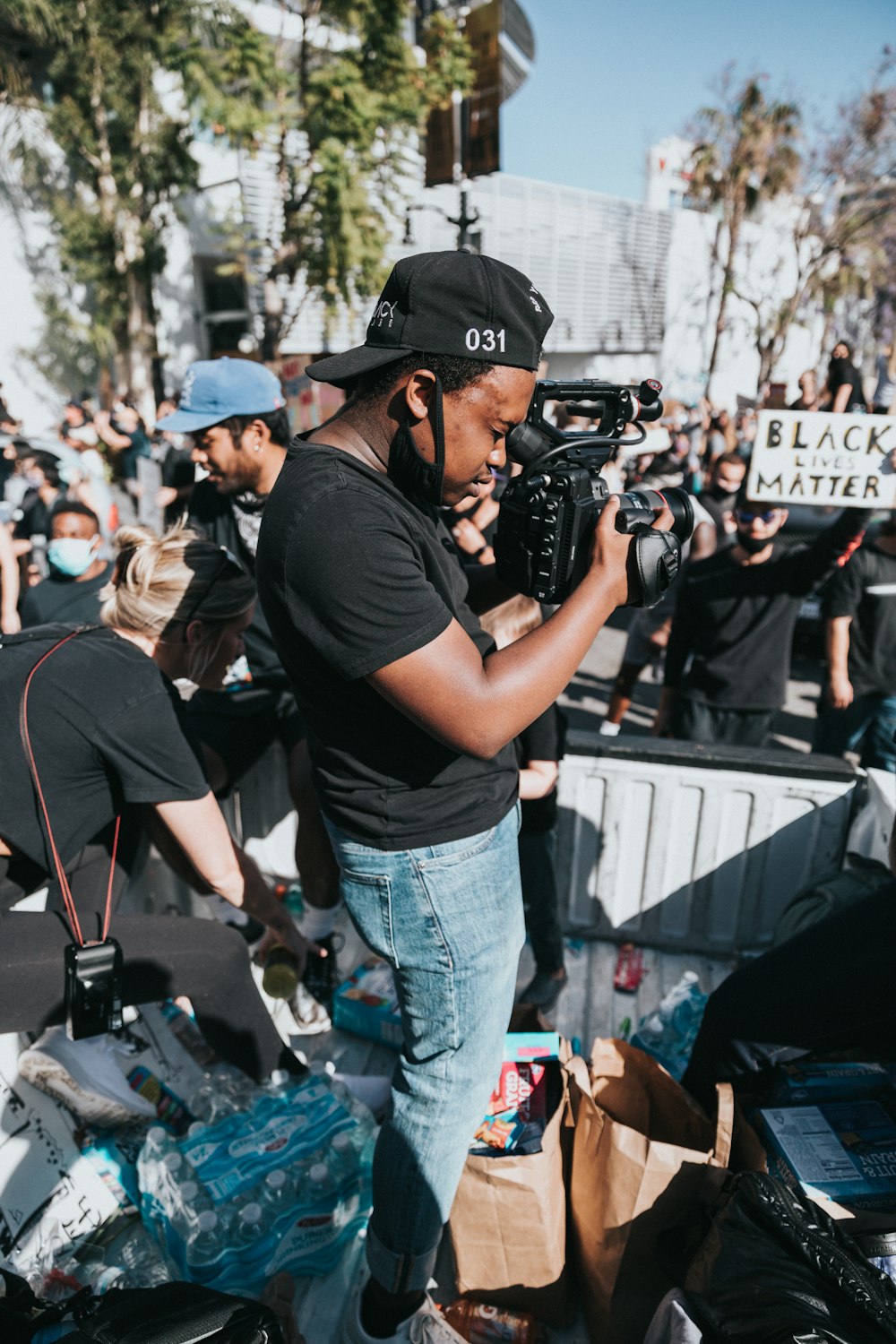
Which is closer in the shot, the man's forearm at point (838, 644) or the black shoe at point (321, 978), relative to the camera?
the black shoe at point (321, 978)

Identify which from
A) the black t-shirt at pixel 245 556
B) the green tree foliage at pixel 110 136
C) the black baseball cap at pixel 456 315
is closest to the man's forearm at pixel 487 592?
the black baseball cap at pixel 456 315

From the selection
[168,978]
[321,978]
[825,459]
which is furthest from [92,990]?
[825,459]

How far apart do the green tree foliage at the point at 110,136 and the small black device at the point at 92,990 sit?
1539 centimetres

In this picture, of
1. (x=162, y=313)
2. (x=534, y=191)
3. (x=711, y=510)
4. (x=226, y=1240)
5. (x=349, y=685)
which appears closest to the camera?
(x=349, y=685)

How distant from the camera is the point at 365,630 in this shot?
4.26 feet

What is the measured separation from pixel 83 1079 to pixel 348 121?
39.9 feet

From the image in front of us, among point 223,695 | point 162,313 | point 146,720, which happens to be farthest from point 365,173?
point 146,720

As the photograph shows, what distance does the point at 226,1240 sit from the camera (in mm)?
2070

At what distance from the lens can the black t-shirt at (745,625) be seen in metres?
4.22

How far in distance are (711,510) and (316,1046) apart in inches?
177

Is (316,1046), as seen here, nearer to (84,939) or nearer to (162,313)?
(84,939)

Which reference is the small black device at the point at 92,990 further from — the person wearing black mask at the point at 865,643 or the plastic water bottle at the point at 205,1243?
the person wearing black mask at the point at 865,643

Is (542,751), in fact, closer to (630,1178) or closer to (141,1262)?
(630,1178)

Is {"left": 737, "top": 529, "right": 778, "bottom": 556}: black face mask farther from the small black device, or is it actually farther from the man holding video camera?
the small black device
